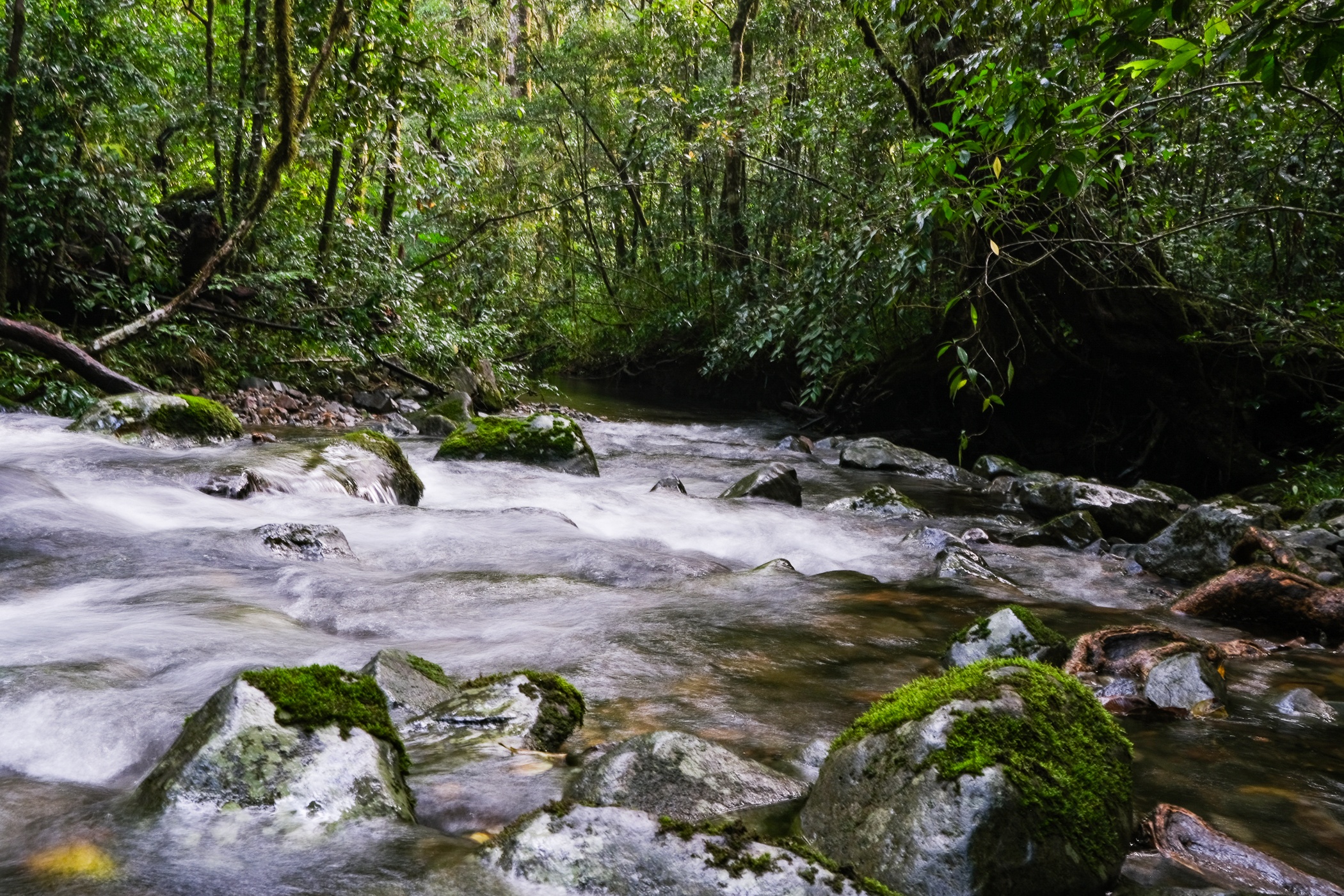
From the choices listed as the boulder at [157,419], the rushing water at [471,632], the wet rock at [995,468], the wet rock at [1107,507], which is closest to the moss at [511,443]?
the rushing water at [471,632]

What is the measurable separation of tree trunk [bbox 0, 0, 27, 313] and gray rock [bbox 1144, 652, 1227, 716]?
9910 mm

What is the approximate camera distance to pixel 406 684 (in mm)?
3094

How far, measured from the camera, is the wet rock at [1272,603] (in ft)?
16.3

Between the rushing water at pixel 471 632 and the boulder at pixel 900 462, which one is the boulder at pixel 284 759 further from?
the boulder at pixel 900 462

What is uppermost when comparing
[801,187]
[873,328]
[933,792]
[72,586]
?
[801,187]

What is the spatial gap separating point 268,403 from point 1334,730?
1130 cm

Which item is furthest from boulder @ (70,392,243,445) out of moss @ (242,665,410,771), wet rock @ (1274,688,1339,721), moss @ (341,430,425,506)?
wet rock @ (1274,688,1339,721)

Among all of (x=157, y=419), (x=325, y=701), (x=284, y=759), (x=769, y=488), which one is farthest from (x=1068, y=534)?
(x=157, y=419)

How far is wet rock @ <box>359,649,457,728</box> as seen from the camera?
118 inches

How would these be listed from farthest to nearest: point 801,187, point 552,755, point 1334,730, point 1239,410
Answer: point 801,187 → point 1239,410 → point 1334,730 → point 552,755

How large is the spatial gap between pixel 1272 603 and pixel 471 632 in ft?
14.4

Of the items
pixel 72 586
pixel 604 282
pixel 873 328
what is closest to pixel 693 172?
pixel 604 282

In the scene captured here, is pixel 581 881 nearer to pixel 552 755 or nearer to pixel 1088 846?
pixel 552 755

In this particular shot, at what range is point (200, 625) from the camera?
3803mm
